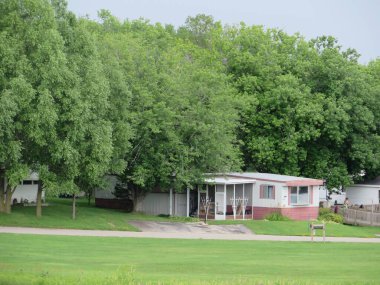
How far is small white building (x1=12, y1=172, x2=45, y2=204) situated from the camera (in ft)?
194

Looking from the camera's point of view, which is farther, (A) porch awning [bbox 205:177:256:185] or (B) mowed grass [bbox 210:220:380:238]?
(A) porch awning [bbox 205:177:256:185]

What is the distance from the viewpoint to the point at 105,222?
51.0 m

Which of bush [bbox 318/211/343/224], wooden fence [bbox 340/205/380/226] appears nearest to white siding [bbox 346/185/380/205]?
wooden fence [bbox 340/205/380/226]

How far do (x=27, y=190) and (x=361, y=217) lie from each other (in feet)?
77.2

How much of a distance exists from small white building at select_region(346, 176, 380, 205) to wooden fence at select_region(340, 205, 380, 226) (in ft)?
36.2

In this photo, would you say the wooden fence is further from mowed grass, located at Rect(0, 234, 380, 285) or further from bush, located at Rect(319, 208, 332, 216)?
mowed grass, located at Rect(0, 234, 380, 285)

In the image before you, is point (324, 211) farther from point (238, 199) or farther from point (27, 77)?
point (27, 77)

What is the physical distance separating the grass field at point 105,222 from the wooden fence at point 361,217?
103 inches

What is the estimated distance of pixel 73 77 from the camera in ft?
158

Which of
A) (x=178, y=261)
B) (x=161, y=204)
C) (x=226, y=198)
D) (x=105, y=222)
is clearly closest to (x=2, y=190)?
(x=105, y=222)

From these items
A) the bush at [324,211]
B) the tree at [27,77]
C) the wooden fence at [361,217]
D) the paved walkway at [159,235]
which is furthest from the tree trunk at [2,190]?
the wooden fence at [361,217]

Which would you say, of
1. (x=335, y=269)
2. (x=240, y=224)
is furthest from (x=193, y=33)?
(x=335, y=269)

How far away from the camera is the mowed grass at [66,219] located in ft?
158

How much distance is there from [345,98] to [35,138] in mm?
33058
